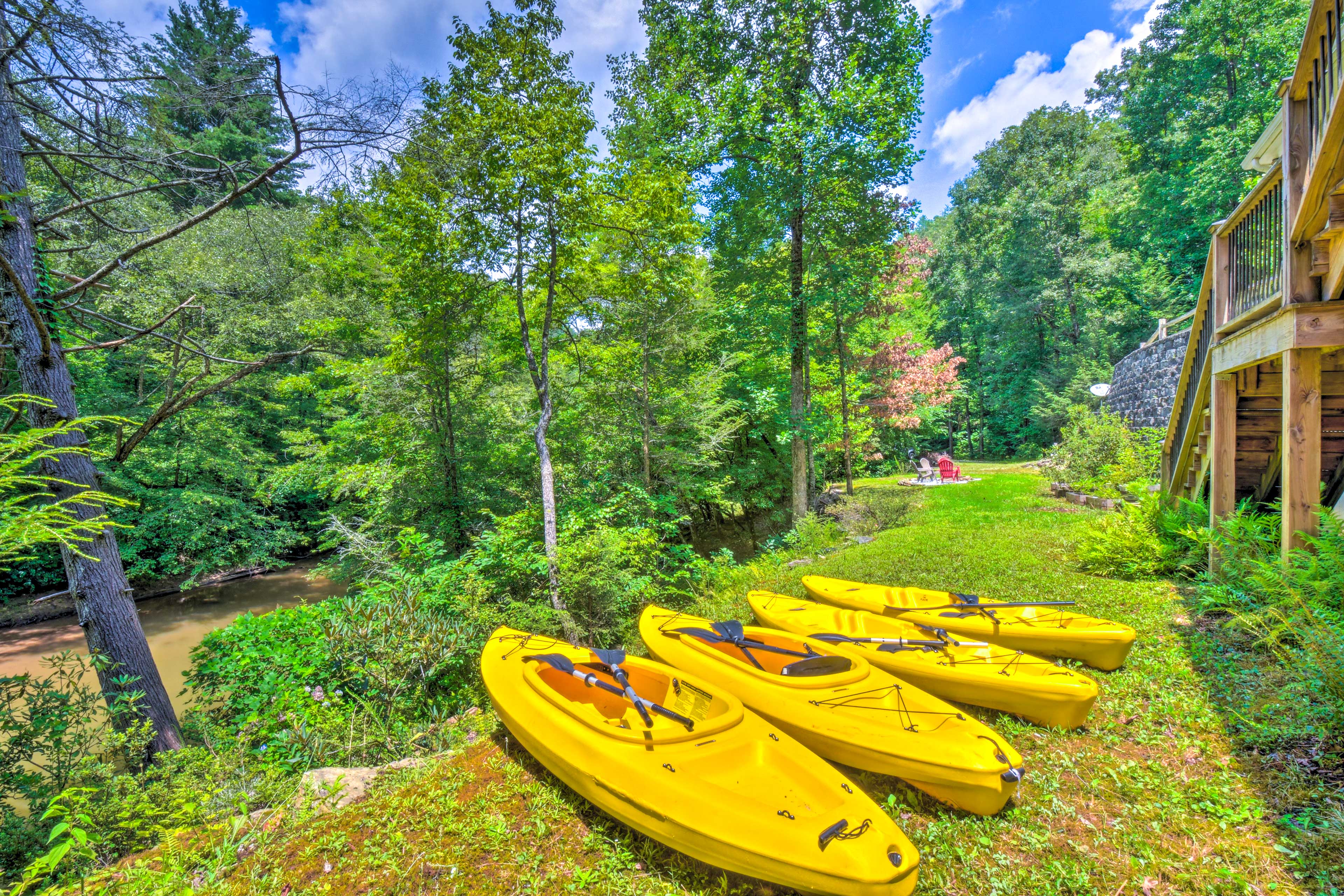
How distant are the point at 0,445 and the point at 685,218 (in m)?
7.75

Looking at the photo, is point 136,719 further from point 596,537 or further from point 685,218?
point 685,218

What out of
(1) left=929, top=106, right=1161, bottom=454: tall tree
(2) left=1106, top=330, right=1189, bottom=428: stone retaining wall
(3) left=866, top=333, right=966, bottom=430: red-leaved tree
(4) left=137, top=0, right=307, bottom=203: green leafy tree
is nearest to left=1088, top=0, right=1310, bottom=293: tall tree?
(1) left=929, top=106, right=1161, bottom=454: tall tree

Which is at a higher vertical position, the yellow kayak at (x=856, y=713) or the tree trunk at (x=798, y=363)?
the tree trunk at (x=798, y=363)

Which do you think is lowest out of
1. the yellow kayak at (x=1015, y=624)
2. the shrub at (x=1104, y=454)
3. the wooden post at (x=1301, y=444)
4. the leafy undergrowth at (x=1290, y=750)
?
the leafy undergrowth at (x=1290, y=750)

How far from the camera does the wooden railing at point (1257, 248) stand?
13.0 ft

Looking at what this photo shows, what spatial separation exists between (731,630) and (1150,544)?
531 centimetres

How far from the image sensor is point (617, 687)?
3.31 m

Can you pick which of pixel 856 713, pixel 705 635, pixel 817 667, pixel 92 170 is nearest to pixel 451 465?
pixel 92 170

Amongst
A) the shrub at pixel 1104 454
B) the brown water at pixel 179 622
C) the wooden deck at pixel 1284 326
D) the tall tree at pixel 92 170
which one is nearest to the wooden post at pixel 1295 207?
the wooden deck at pixel 1284 326

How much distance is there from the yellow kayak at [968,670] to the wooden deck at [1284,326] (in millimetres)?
2406

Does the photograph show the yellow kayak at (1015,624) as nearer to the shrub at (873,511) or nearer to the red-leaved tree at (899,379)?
the shrub at (873,511)

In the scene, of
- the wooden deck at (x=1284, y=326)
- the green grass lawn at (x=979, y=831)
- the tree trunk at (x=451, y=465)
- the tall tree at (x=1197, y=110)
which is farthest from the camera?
the tall tree at (x=1197, y=110)

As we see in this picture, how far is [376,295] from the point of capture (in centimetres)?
983

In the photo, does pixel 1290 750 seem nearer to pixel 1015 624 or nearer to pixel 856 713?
pixel 1015 624
